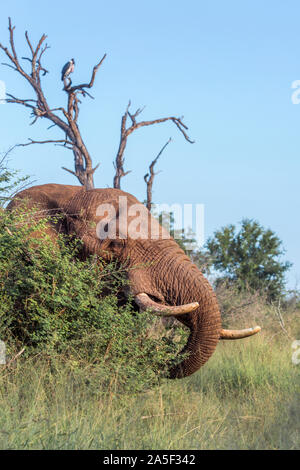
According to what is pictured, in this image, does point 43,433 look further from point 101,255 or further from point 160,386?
point 101,255

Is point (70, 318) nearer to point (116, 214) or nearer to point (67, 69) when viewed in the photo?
point (116, 214)

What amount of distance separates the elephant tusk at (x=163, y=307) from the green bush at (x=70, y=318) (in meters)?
0.11

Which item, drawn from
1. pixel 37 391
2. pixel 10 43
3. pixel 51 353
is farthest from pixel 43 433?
pixel 10 43

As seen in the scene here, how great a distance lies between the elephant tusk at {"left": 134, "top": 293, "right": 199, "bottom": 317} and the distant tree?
11303mm

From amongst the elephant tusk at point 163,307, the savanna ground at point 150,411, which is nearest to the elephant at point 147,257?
the elephant tusk at point 163,307

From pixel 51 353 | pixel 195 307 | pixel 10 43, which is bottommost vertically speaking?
pixel 51 353

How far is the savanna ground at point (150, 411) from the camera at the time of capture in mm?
4609

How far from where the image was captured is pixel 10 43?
15.1 meters

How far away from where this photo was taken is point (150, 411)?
6.01 m

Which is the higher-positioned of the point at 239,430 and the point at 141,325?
the point at 141,325

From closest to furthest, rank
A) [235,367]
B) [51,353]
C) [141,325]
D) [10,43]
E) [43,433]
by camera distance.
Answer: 1. [43,433]
2. [51,353]
3. [141,325]
4. [235,367]
5. [10,43]

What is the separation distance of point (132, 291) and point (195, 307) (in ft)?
2.58

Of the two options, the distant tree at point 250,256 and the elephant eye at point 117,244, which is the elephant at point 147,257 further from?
the distant tree at point 250,256

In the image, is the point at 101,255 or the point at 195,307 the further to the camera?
the point at 101,255
